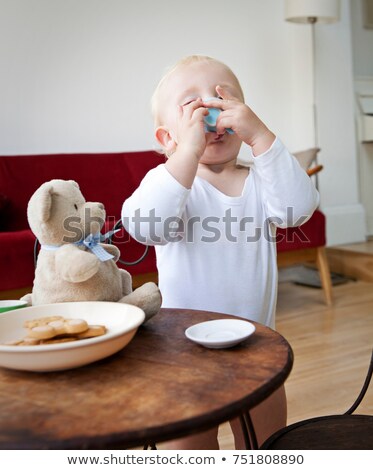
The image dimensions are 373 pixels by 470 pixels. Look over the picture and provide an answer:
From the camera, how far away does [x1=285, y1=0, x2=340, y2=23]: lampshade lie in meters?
3.34

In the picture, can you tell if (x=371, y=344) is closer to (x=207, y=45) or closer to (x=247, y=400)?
(x=247, y=400)

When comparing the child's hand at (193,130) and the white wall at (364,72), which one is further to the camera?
the white wall at (364,72)

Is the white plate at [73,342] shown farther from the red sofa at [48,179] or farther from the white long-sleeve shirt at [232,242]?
the red sofa at [48,179]

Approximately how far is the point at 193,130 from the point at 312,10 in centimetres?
283

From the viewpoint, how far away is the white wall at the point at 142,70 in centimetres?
290

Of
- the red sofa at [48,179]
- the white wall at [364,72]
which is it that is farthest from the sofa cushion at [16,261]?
the white wall at [364,72]

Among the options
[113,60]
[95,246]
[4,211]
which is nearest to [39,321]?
[95,246]

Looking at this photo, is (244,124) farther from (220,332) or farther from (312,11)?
(312,11)

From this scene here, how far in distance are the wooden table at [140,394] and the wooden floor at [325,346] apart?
2.98ft

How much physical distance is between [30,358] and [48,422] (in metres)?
0.10

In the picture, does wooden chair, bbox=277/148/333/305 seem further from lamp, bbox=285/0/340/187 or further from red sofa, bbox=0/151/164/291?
lamp, bbox=285/0/340/187

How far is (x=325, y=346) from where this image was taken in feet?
7.41

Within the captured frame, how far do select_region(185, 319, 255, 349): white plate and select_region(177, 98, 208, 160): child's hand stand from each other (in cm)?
28

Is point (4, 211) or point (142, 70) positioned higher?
point (142, 70)
